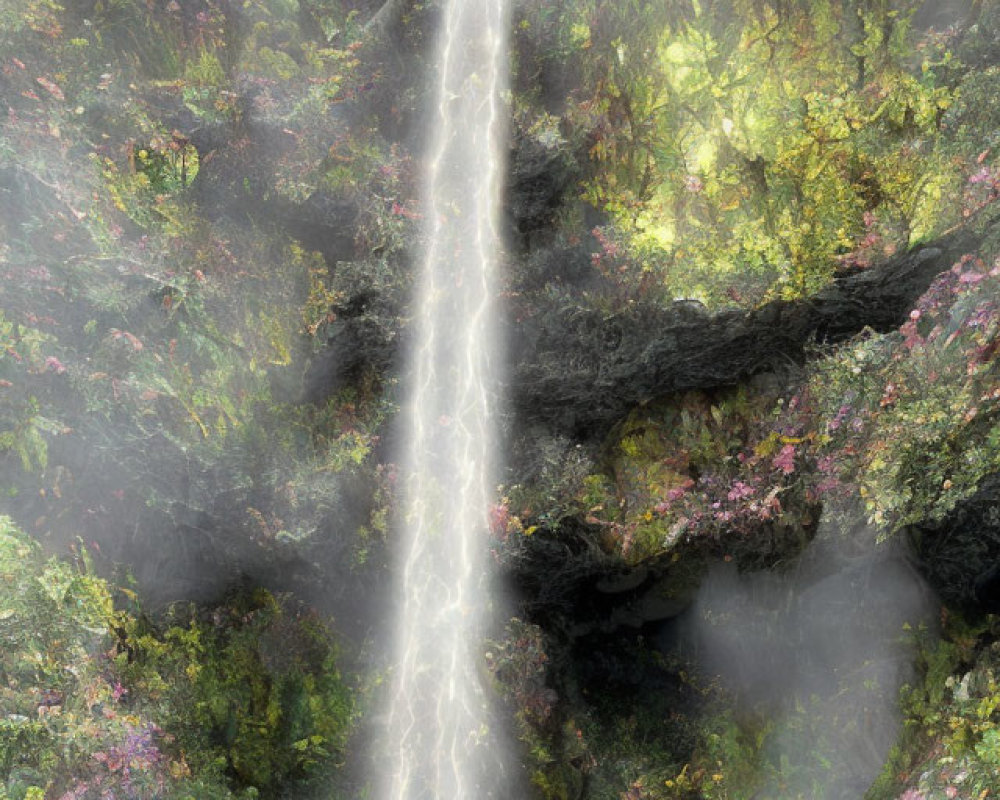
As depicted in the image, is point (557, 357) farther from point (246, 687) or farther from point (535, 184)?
point (246, 687)

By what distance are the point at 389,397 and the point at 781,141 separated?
3.73m

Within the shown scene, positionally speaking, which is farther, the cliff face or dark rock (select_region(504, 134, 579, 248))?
dark rock (select_region(504, 134, 579, 248))

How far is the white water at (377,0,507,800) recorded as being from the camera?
16.7 feet

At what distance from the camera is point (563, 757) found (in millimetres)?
6586

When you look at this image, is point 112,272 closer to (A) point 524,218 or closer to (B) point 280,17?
(B) point 280,17

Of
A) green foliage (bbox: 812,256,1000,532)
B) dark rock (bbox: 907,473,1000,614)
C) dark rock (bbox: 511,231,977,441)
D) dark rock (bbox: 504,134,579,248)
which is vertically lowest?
dark rock (bbox: 907,473,1000,614)

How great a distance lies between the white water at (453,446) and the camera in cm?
509

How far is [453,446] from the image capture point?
5.66 meters

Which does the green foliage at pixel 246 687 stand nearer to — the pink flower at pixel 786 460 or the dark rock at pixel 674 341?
the dark rock at pixel 674 341

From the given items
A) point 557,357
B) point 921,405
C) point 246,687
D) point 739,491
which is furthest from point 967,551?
point 246,687

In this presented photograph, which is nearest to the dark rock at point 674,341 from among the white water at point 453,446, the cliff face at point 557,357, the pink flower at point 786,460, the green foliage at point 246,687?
the cliff face at point 557,357

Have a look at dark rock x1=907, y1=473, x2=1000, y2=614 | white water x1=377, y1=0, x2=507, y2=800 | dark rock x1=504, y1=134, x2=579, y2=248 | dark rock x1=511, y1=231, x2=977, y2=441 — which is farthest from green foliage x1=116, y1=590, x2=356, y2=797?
dark rock x1=907, y1=473, x2=1000, y2=614

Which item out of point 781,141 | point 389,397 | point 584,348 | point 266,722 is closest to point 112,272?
point 389,397

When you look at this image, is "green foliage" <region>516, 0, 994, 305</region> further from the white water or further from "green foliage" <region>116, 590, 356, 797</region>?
"green foliage" <region>116, 590, 356, 797</region>
